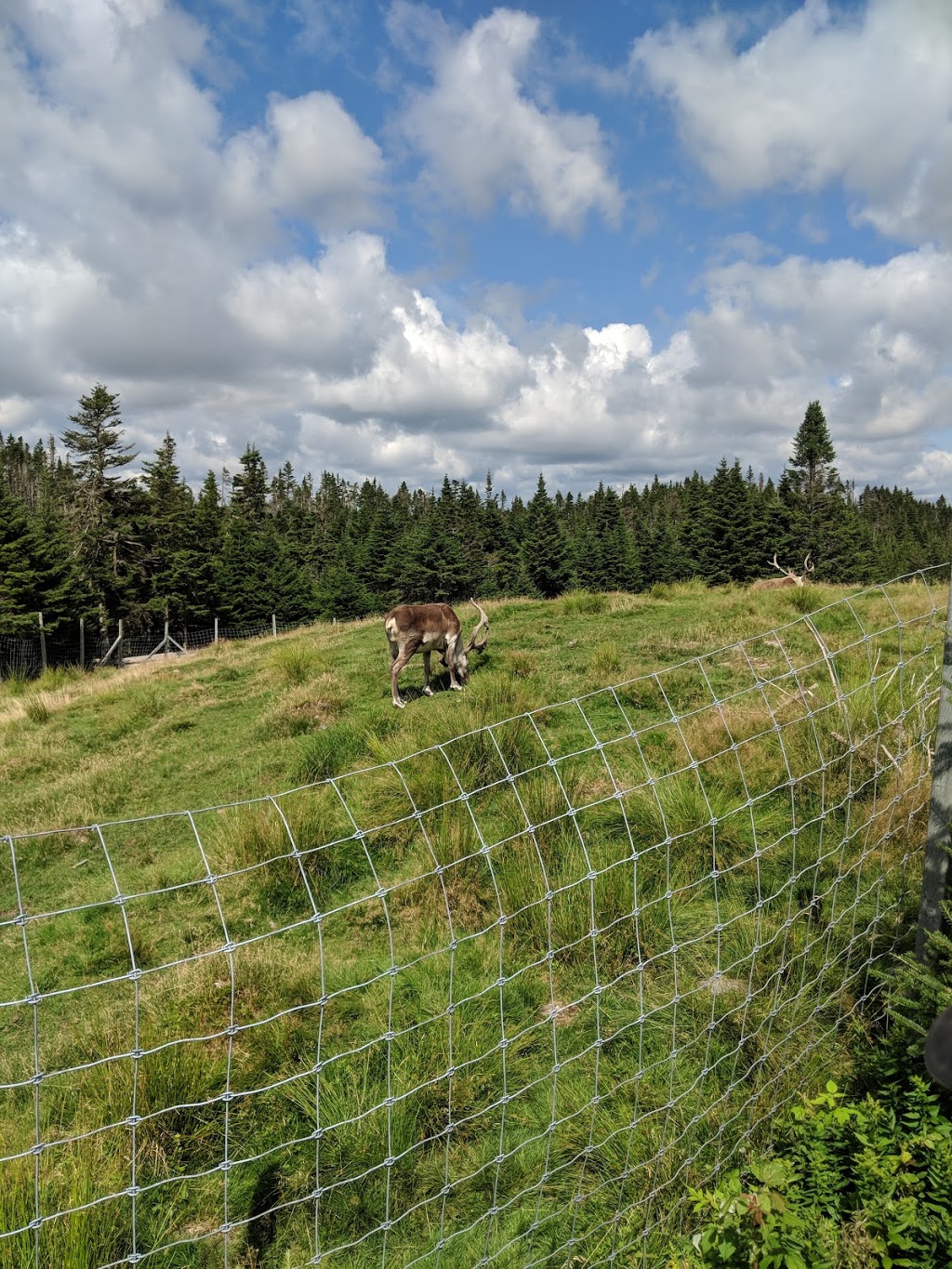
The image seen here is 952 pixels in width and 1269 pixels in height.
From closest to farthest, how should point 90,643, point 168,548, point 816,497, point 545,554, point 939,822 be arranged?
point 939,822
point 90,643
point 168,548
point 816,497
point 545,554

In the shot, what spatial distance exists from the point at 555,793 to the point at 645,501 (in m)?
122

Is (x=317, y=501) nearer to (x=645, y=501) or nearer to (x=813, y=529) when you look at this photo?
(x=645, y=501)

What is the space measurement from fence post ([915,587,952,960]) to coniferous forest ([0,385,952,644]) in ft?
110

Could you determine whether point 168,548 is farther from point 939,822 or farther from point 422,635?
point 939,822

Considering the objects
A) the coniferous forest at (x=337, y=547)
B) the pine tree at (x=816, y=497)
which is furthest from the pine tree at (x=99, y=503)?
the pine tree at (x=816, y=497)

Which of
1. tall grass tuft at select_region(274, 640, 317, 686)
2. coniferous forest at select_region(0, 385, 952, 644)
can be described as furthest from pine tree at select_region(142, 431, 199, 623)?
tall grass tuft at select_region(274, 640, 317, 686)

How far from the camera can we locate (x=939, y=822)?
2.88m

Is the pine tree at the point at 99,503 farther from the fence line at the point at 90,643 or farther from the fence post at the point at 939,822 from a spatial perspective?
the fence post at the point at 939,822

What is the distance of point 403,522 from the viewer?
76562 mm

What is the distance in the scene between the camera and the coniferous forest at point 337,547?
35969 mm

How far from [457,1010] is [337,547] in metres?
66.1

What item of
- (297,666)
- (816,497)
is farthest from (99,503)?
(816,497)

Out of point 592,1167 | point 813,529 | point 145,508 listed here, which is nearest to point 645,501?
point 813,529

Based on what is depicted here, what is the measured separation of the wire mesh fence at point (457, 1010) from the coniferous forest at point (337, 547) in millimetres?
30342
